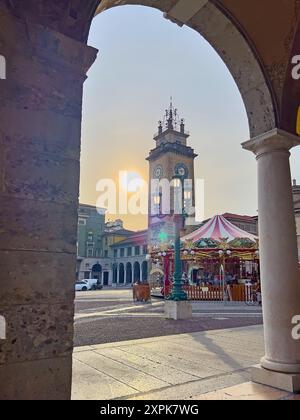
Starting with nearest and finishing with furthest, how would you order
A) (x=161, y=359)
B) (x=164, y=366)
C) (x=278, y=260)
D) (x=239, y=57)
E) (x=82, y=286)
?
(x=278, y=260), (x=239, y=57), (x=164, y=366), (x=161, y=359), (x=82, y=286)

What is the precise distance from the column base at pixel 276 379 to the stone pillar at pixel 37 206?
203 cm

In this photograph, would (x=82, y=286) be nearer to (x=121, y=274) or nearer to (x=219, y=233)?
(x=219, y=233)

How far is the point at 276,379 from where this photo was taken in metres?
2.87

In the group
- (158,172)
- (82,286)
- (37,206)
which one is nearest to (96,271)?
(158,172)

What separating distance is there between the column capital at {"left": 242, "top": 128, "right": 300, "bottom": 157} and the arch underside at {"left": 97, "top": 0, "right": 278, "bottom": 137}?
0.35 feet

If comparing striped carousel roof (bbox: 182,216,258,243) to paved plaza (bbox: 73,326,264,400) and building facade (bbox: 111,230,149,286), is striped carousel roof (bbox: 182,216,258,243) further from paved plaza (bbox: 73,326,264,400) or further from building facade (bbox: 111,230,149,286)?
building facade (bbox: 111,230,149,286)

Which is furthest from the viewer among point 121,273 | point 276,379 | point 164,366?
point 121,273

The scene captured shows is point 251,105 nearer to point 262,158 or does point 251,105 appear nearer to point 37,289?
point 262,158

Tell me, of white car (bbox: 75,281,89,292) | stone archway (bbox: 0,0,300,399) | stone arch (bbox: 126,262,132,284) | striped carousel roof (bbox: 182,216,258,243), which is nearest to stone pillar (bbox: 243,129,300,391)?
stone archway (bbox: 0,0,300,399)

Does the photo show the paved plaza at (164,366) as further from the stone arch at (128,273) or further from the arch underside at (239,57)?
the stone arch at (128,273)

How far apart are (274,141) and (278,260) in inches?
47.7

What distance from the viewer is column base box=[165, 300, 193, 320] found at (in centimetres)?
885

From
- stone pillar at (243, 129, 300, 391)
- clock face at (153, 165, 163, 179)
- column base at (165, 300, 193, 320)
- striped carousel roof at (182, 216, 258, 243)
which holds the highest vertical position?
clock face at (153, 165, 163, 179)

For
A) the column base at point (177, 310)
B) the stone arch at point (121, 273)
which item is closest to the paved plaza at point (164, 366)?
the column base at point (177, 310)
